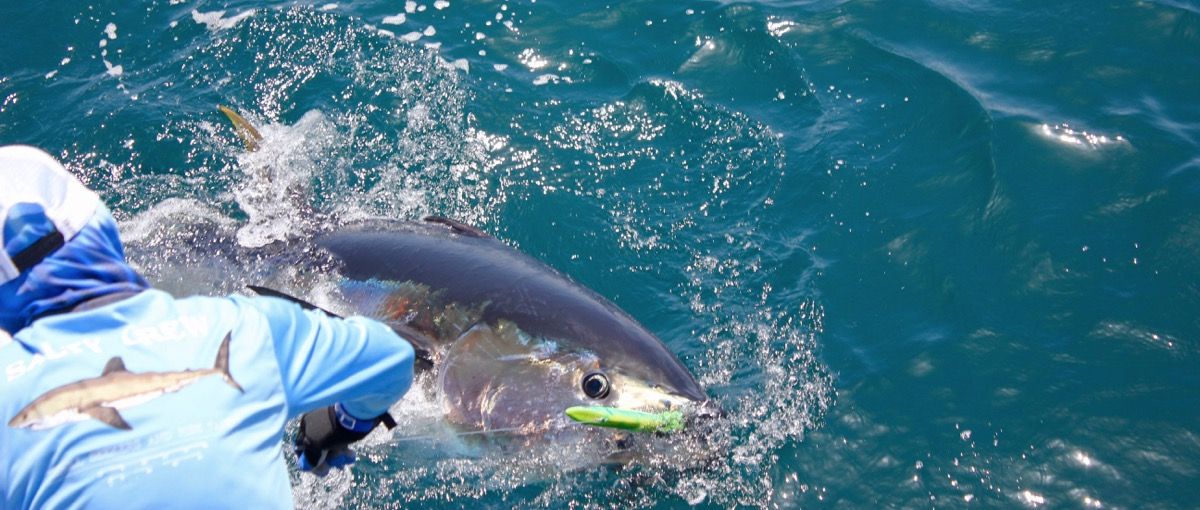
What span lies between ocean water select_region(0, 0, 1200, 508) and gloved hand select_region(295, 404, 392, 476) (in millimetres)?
933

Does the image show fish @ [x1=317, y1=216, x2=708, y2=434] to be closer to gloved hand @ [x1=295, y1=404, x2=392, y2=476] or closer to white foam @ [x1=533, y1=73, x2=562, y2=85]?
gloved hand @ [x1=295, y1=404, x2=392, y2=476]

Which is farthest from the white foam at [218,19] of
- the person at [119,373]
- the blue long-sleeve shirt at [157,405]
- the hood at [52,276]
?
the blue long-sleeve shirt at [157,405]

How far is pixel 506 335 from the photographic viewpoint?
431 centimetres

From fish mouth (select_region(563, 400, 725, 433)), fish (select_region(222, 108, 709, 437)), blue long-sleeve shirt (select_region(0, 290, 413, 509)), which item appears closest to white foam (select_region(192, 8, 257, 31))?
fish (select_region(222, 108, 709, 437))

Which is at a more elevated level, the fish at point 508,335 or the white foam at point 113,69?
the white foam at point 113,69

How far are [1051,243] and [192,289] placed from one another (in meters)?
5.63

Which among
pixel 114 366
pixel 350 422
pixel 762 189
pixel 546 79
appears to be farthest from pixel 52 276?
pixel 546 79

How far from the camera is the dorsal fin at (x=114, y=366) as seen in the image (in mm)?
2112

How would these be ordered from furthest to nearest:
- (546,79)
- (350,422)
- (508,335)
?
(546,79), (508,335), (350,422)

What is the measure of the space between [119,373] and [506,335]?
2.32 metres

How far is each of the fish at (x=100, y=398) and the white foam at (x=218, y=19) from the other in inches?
270

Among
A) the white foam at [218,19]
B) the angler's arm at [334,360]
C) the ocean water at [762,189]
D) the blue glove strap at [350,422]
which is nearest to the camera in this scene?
the angler's arm at [334,360]

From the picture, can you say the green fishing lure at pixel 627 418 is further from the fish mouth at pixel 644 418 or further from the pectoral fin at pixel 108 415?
the pectoral fin at pixel 108 415

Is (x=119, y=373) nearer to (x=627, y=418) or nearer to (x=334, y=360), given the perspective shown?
(x=334, y=360)
